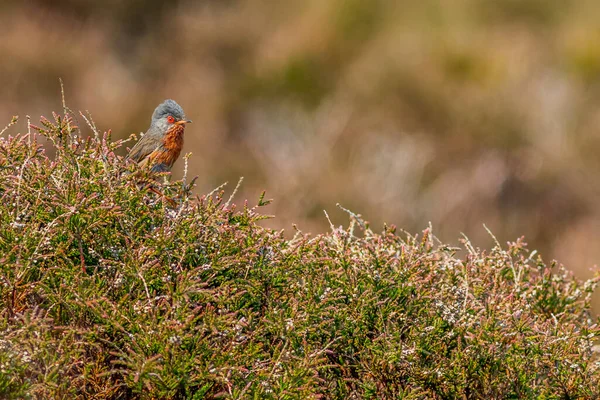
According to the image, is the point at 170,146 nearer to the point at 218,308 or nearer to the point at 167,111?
the point at 167,111

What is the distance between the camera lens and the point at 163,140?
4.96 metres

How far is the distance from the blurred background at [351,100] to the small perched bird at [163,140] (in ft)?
23.7

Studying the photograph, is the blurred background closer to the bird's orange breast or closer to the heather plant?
the bird's orange breast

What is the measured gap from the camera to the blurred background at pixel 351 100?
15.0 metres

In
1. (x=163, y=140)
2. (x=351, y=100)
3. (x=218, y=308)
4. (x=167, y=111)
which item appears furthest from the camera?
(x=351, y=100)

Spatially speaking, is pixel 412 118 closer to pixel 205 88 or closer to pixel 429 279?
pixel 205 88

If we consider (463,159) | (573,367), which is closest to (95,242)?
(573,367)

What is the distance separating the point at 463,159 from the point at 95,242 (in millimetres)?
13819

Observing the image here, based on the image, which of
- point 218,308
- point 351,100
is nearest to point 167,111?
point 218,308

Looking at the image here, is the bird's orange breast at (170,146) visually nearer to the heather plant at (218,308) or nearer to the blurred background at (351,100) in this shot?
the heather plant at (218,308)

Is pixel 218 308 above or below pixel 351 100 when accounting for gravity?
below

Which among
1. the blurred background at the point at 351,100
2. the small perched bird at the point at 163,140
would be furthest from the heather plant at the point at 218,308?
the blurred background at the point at 351,100

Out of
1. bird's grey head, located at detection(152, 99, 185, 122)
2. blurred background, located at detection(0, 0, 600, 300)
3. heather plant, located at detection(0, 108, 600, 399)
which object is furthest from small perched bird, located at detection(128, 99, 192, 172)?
blurred background, located at detection(0, 0, 600, 300)

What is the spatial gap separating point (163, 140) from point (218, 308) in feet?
7.52
